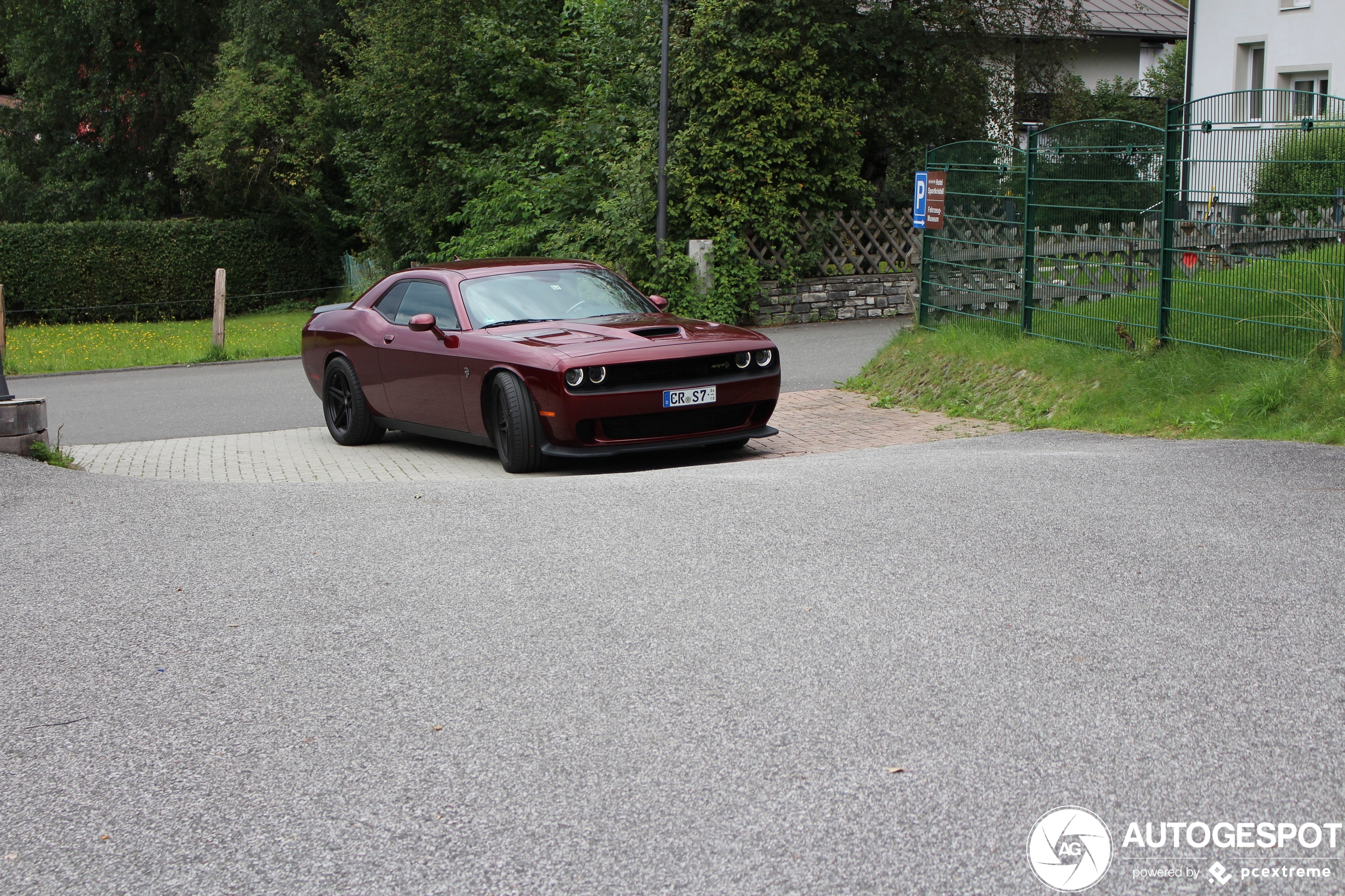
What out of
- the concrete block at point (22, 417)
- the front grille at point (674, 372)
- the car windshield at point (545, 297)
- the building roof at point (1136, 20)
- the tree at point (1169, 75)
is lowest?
the concrete block at point (22, 417)

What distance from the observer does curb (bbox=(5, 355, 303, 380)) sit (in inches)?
787

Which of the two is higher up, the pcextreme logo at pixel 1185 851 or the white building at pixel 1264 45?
the white building at pixel 1264 45

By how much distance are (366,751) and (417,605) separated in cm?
151

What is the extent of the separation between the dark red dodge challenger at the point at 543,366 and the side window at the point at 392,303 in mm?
18

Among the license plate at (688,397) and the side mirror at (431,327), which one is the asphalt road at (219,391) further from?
the license plate at (688,397)

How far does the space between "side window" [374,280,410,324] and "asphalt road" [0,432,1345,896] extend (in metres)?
3.96

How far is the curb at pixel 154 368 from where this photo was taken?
65.6 feet

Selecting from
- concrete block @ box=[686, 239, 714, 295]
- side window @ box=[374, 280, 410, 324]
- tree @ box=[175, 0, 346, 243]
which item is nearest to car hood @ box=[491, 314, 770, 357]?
side window @ box=[374, 280, 410, 324]

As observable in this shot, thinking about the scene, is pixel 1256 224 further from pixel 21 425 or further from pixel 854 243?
pixel 854 243

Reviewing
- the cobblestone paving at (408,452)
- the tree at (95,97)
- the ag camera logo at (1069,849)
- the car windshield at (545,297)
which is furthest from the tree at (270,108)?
the ag camera logo at (1069,849)

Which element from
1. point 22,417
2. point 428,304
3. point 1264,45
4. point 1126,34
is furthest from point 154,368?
point 1126,34

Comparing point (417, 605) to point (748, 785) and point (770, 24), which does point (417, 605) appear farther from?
point (770, 24)

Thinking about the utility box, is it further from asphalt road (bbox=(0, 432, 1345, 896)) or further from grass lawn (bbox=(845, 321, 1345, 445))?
grass lawn (bbox=(845, 321, 1345, 445))

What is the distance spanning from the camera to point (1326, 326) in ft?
28.4
